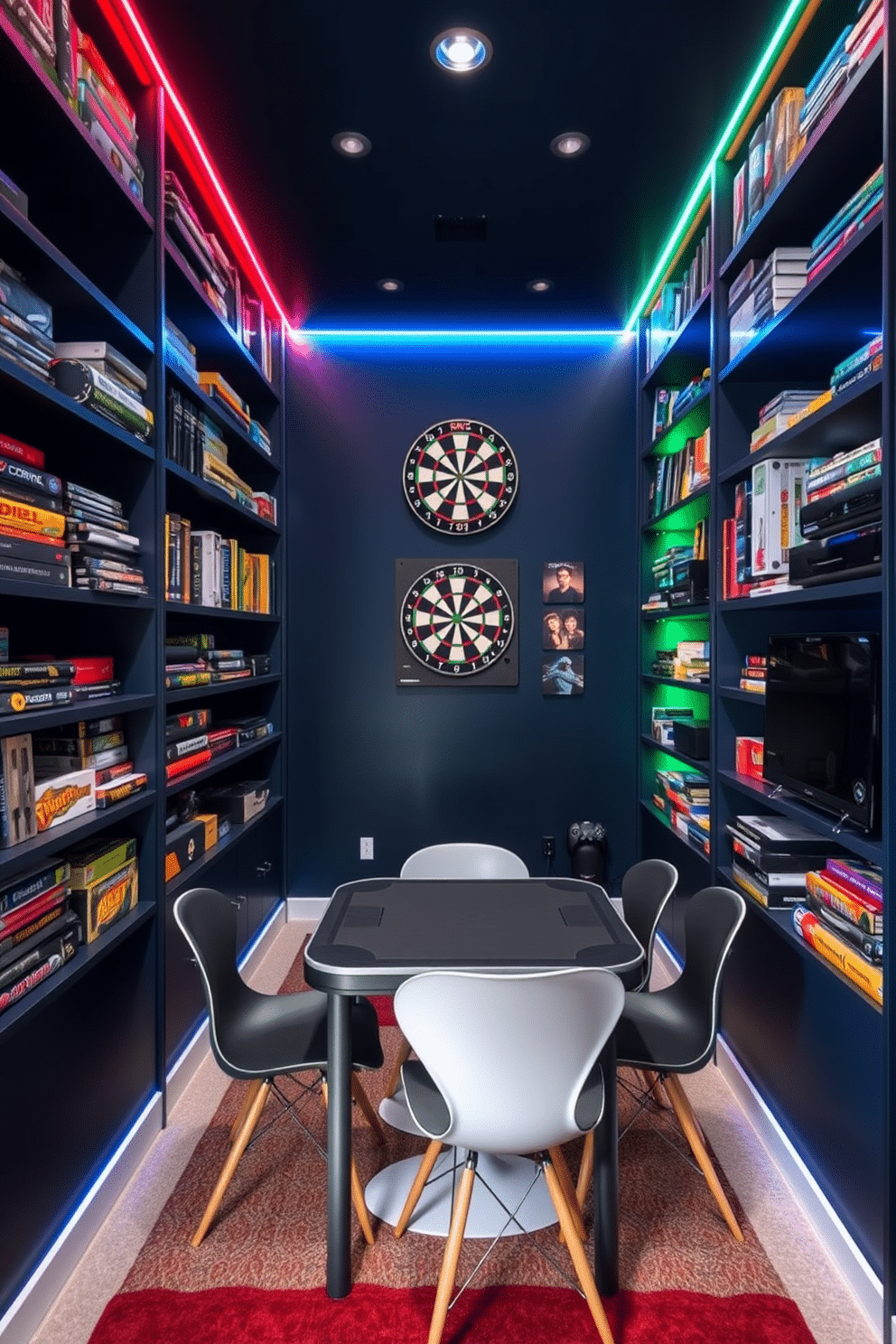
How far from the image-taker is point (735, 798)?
2.74 m

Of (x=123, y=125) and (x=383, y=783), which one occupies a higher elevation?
(x=123, y=125)

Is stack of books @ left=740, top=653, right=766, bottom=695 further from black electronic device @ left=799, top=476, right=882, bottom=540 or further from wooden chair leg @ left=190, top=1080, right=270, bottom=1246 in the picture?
wooden chair leg @ left=190, top=1080, right=270, bottom=1246

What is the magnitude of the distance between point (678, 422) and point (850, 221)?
1466mm

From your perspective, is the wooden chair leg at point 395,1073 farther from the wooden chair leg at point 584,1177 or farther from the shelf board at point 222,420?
the shelf board at point 222,420

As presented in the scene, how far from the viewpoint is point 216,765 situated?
2.97 meters

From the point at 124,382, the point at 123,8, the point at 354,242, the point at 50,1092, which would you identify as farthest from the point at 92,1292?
the point at 354,242

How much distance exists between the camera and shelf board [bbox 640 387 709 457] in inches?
118

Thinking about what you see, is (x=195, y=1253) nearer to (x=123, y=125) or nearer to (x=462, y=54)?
(x=123, y=125)

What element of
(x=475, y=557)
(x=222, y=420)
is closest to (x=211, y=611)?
(x=222, y=420)

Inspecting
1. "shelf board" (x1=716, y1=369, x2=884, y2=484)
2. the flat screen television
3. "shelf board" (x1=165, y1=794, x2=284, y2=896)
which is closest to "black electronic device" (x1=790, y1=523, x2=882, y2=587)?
the flat screen television

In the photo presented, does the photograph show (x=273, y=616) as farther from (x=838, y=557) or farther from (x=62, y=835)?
(x=838, y=557)

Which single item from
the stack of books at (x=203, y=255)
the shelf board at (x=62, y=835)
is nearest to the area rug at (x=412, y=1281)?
the shelf board at (x=62, y=835)

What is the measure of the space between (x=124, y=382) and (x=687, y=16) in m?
1.81

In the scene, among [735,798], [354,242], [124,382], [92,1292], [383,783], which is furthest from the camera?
[383,783]
